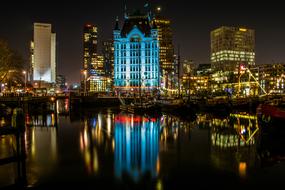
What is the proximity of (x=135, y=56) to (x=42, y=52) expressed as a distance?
44914 millimetres

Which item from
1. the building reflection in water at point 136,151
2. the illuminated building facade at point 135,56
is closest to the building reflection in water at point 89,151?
the building reflection in water at point 136,151

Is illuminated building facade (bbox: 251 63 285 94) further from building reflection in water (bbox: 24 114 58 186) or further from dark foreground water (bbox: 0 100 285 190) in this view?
building reflection in water (bbox: 24 114 58 186)

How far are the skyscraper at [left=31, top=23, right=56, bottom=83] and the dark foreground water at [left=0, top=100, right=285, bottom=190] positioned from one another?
10578 centimetres

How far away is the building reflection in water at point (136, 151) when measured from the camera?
71.4 feet

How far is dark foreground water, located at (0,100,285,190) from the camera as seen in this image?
19344 mm

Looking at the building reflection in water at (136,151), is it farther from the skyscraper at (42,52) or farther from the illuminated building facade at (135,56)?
the illuminated building facade at (135,56)

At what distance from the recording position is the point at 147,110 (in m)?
65.2

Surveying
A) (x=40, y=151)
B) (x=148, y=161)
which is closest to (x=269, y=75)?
(x=148, y=161)

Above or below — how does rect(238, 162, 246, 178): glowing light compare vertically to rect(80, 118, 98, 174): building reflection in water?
below

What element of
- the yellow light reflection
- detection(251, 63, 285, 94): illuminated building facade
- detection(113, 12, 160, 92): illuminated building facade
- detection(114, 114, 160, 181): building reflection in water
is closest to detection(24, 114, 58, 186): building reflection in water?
detection(114, 114, 160, 181): building reflection in water

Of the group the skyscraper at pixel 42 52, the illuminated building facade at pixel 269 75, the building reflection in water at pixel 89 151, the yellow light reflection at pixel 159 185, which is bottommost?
the yellow light reflection at pixel 159 185

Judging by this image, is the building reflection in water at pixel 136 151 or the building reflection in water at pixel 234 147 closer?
the building reflection in water at pixel 136 151

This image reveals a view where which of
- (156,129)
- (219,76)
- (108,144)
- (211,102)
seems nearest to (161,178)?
(108,144)

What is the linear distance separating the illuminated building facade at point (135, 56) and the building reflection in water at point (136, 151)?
367ft
